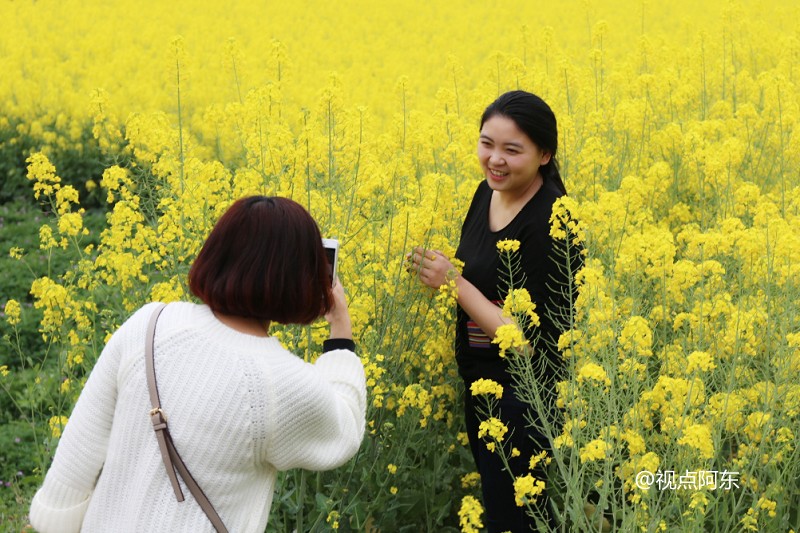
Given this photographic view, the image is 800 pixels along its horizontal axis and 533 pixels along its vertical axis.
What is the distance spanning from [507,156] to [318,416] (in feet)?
4.21

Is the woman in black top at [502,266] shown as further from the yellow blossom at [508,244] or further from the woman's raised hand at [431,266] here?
the yellow blossom at [508,244]

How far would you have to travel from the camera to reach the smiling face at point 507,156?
3.04m

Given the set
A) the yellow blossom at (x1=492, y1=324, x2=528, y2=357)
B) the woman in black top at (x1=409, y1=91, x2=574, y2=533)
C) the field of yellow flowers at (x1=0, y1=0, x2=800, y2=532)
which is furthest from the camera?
the woman in black top at (x1=409, y1=91, x2=574, y2=533)

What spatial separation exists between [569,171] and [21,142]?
507 cm

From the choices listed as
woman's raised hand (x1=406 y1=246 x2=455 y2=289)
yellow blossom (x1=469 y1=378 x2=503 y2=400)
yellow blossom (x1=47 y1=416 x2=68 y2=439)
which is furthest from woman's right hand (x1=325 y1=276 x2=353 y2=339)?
yellow blossom (x1=47 y1=416 x2=68 y2=439)

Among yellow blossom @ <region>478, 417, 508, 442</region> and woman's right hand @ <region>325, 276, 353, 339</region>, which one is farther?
yellow blossom @ <region>478, 417, 508, 442</region>

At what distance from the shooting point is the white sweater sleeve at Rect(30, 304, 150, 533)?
2020 mm

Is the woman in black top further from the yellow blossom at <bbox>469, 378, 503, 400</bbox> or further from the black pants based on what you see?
the yellow blossom at <bbox>469, 378, 503, 400</bbox>

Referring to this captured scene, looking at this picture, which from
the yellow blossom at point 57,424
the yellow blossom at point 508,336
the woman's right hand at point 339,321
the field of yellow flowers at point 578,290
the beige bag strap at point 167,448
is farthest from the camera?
the yellow blossom at point 57,424

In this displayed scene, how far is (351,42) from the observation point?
453 inches

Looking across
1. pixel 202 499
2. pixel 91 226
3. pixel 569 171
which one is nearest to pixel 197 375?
pixel 202 499

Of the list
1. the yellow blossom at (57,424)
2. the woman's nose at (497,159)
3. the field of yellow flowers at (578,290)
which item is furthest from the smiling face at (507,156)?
the yellow blossom at (57,424)

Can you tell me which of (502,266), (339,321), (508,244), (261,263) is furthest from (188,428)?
(502,266)

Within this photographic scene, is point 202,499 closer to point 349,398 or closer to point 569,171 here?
point 349,398
